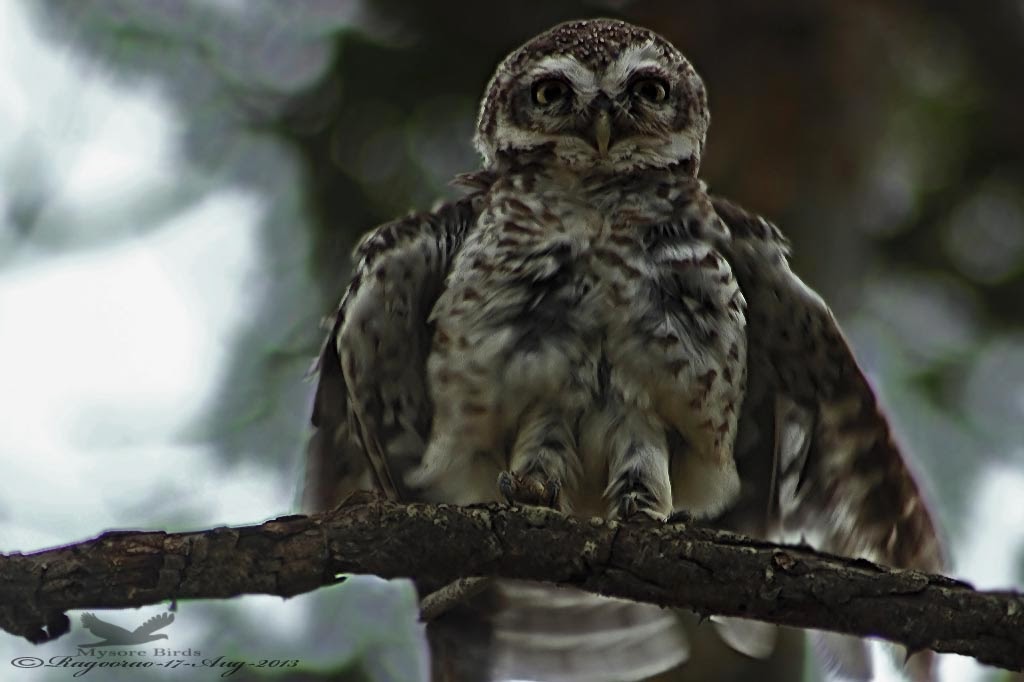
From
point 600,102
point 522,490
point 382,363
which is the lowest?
point 522,490

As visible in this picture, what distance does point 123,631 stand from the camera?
3.27 metres

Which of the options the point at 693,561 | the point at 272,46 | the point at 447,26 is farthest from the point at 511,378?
the point at 272,46

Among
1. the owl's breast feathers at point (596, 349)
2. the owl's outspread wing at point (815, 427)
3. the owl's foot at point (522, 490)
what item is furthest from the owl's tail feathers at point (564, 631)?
the owl's foot at point (522, 490)

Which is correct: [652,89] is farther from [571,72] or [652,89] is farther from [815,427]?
[815,427]

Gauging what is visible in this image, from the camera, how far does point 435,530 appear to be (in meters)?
2.60

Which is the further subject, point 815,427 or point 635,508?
point 815,427

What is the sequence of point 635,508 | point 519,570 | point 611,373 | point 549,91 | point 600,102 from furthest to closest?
point 549,91 < point 600,102 < point 611,373 < point 635,508 < point 519,570

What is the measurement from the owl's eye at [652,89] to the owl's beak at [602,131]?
158 mm

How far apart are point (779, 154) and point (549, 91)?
0.98m

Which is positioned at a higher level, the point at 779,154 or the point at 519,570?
the point at 779,154

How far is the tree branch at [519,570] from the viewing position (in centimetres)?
242

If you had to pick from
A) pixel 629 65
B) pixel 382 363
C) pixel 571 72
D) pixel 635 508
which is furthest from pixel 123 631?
pixel 629 65

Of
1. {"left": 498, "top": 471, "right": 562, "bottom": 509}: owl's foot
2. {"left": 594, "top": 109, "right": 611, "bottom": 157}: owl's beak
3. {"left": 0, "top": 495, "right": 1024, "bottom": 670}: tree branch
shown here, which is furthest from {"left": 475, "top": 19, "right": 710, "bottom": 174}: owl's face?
{"left": 0, "top": 495, "right": 1024, "bottom": 670}: tree branch

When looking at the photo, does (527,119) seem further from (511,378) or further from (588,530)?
(588,530)
